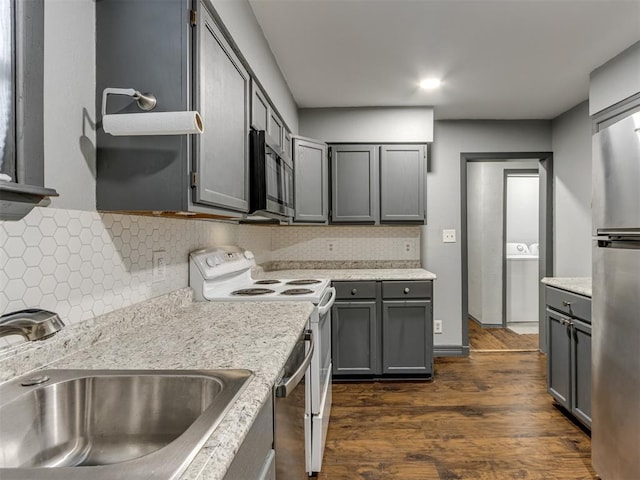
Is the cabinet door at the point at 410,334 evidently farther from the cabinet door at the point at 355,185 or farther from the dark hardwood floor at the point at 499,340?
the dark hardwood floor at the point at 499,340

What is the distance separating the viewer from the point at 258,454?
33.1 inches

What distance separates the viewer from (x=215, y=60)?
129 cm

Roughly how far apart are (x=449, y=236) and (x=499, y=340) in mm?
1446

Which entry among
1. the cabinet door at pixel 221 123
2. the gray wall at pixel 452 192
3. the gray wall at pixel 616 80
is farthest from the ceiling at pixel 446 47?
the cabinet door at pixel 221 123

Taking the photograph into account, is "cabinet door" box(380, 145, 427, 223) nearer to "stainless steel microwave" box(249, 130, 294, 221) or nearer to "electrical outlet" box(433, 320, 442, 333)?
"electrical outlet" box(433, 320, 442, 333)

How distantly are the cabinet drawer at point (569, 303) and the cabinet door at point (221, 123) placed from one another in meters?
1.99

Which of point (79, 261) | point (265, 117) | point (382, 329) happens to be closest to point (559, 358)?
point (382, 329)

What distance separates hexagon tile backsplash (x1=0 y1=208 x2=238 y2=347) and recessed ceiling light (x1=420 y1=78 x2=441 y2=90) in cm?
218

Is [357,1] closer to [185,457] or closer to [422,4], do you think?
[422,4]

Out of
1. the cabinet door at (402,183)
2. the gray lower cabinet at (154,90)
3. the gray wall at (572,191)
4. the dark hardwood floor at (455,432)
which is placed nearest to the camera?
the gray lower cabinet at (154,90)

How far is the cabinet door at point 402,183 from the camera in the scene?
131 inches

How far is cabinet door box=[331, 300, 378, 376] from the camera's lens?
300 centimetres

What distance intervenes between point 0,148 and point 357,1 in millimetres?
1753

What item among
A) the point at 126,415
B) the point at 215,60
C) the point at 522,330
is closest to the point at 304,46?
the point at 215,60
